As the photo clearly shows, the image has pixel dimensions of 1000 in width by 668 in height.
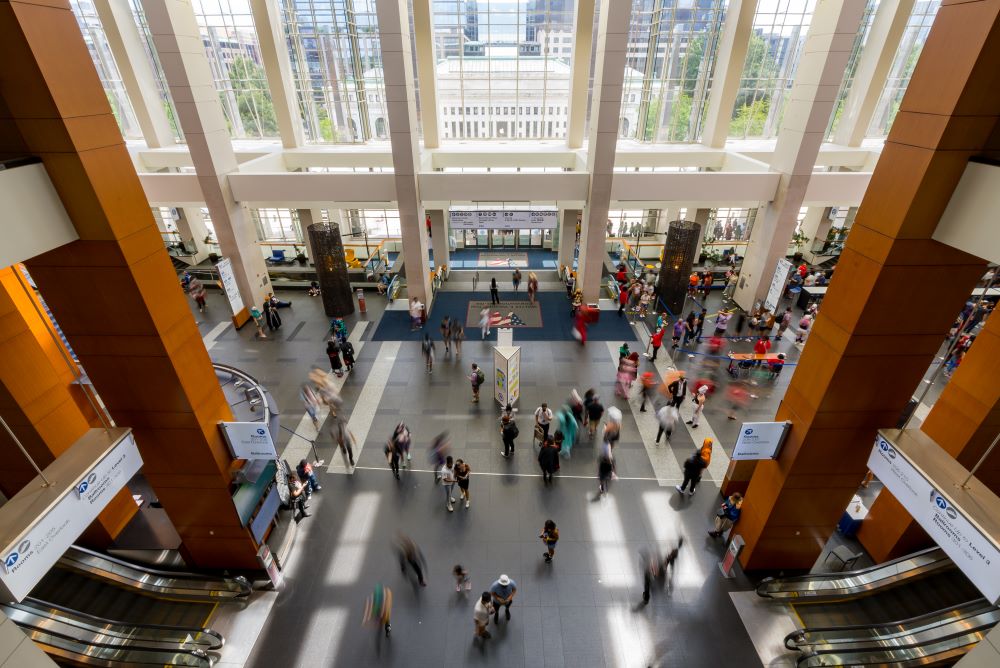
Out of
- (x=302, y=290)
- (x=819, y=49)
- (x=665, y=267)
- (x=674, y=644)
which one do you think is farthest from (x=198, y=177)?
(x=819, y=49)

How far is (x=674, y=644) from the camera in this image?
6613mm

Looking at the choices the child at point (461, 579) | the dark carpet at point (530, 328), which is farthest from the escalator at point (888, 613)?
the dark carpet at point (530, 328)

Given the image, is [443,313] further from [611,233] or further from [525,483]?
[611,233]

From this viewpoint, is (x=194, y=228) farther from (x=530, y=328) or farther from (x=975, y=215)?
(x=975, y=215)

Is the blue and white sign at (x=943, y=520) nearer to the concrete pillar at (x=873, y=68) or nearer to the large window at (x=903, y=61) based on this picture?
the concrete pillar at (x=873, y=68)

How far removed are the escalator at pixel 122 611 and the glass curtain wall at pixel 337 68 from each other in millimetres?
18614

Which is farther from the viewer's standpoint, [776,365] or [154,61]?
[154,61]

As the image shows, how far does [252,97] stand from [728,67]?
2094 centimetres

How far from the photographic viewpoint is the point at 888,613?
7.00m

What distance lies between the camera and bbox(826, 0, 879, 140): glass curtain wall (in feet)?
59.8

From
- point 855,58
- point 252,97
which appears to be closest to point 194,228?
point 252,97

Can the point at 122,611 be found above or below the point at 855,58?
below

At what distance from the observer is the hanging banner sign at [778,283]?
1356 centimetres

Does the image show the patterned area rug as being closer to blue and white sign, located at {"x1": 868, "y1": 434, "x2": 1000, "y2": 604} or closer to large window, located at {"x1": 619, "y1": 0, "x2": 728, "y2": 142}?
large window, located at {"x1": 619, "y1": 0, "x2": 728, "y2": 142}
